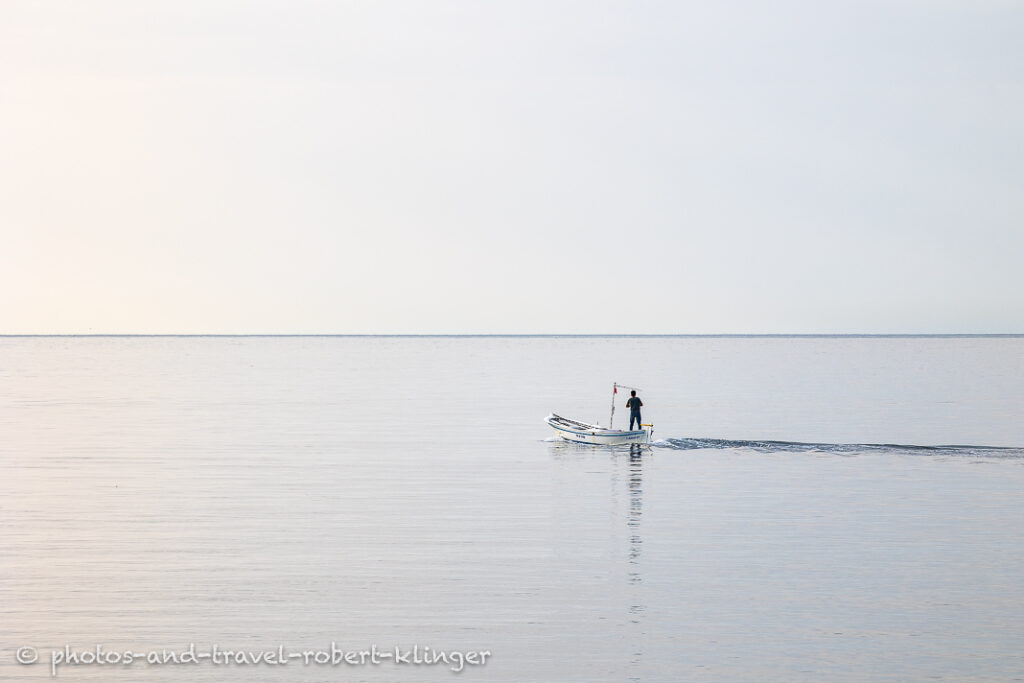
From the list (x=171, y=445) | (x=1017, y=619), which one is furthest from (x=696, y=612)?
(x=171, y=445)

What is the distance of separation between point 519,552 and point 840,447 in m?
35.4

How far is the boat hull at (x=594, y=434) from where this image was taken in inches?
2618

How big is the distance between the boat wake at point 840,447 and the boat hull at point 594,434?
4.39 feet

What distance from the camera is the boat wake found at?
6238cm

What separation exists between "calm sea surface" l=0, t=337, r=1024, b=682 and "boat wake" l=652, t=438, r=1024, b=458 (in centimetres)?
35

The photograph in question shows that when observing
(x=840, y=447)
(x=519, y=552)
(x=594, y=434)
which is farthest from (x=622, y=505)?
(x=840, y=447)

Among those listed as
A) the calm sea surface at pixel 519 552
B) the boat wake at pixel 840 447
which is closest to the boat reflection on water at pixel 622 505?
the calm sea surface at pixel 519 552

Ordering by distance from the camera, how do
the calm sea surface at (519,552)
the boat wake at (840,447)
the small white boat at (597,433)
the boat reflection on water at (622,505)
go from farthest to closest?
the small white boat at (597,433), the boat wake at (840,447), the boat reflection on water at (622,505), the calm sea surface at (519,552)

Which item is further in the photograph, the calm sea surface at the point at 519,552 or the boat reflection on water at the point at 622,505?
the boat reflection on water at the point at 622,505

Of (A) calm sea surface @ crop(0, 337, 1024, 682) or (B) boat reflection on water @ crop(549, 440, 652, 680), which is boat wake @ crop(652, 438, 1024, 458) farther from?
(B) boat reflection on water @ crop(549, 440, 652, 680)

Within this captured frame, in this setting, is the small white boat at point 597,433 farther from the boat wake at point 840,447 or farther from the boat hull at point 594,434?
the boat wake at point 840,447

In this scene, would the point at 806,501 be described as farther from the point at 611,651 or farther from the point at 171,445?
the point at 171,445

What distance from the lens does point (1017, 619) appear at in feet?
88.4

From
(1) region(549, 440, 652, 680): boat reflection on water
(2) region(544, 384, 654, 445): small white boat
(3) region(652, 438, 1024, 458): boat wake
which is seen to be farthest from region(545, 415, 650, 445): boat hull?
(3) region(652, 438, 1024, 458): boat wake
